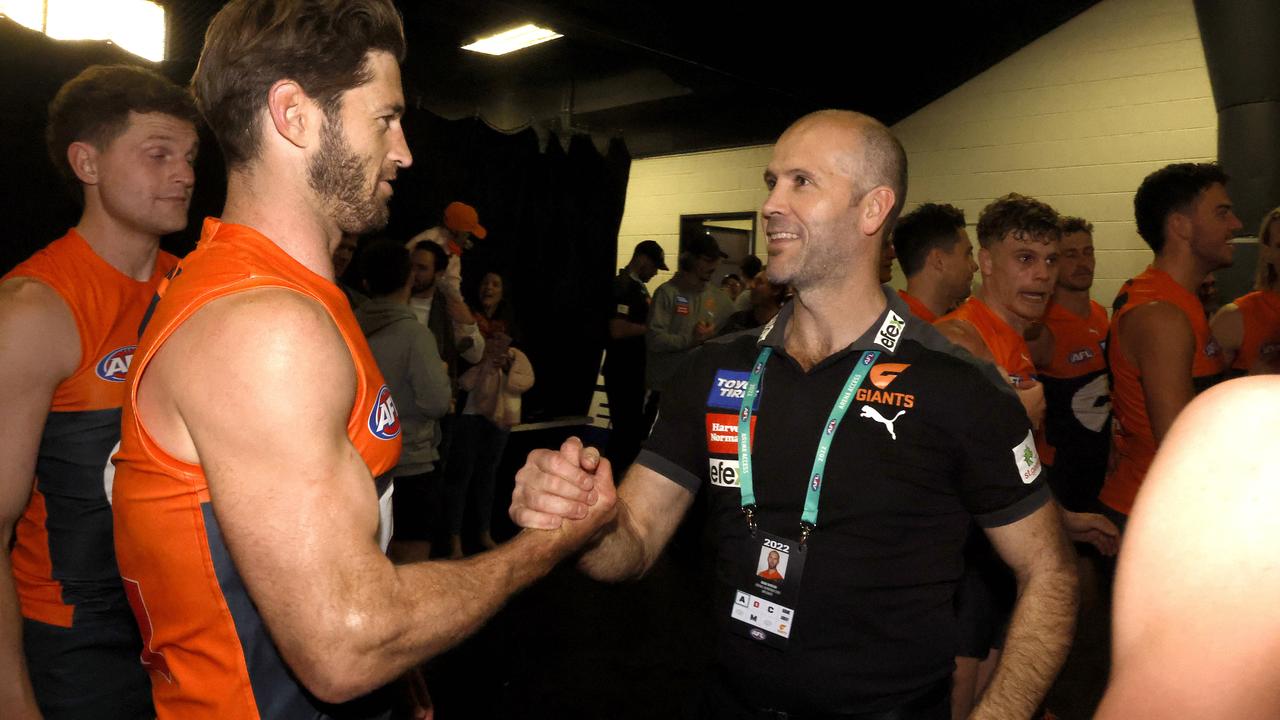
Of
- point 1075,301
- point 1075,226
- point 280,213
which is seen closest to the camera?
point 280,213

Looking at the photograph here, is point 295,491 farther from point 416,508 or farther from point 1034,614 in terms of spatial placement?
point 416,508

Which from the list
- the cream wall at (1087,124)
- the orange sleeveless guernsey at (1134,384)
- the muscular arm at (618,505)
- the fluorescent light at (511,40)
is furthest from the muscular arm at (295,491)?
the cream wall at (1087,124)

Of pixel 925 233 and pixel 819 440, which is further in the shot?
pixel 925 233

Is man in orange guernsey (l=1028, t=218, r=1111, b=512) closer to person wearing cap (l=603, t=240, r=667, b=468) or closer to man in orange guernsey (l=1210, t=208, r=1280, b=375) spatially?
man in orange guernsey (l=1210, t=208, r=1280, b=375)

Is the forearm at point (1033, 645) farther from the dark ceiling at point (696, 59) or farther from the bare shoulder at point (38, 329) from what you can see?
the dark ceiling at point (696, 59)

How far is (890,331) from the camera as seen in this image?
65.0 inches

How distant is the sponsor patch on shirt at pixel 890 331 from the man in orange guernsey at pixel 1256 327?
2750mm

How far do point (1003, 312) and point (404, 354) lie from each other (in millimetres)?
2544

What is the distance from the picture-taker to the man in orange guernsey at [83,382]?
153 cm

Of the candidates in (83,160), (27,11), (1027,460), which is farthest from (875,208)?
(27,11)

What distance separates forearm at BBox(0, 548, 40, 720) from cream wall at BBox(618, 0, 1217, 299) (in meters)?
7.05

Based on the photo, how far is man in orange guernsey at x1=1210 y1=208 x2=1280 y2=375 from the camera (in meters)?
3.55

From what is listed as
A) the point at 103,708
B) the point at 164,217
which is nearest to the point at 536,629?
the point at 103,708

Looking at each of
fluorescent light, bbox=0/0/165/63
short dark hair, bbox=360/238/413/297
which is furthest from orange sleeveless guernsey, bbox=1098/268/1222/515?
fluorescent light, bbox=0/0/165/63
